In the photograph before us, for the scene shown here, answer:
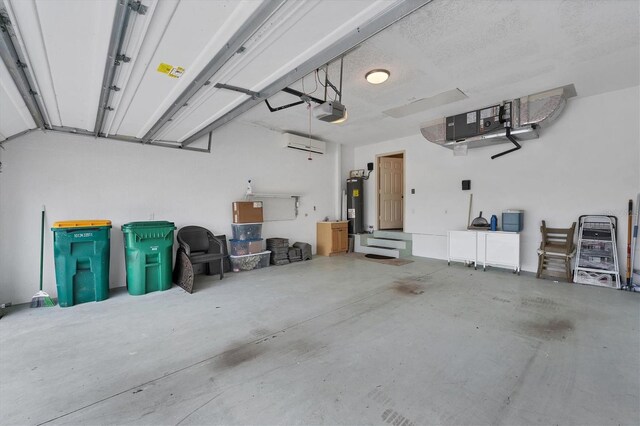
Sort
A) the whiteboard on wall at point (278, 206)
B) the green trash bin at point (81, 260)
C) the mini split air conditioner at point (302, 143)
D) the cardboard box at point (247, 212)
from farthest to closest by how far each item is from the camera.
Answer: the mini split air conditioner at point (302, 143), the whiteboard on wall at point (278, 206), the cardboard box at point (247, 212), the green trash bin at point (81, 260)

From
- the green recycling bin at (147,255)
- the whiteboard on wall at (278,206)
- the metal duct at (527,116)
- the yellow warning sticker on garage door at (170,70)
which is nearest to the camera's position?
the yellow warning sticker on garage door at (170,70)

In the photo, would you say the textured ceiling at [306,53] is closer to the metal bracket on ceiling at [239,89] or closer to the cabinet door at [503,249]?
the metal bracket on ceiling at [239,89]

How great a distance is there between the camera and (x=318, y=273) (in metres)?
4.93

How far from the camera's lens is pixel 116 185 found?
4.10 m

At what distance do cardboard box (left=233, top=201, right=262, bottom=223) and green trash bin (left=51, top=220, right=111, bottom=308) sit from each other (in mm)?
1980

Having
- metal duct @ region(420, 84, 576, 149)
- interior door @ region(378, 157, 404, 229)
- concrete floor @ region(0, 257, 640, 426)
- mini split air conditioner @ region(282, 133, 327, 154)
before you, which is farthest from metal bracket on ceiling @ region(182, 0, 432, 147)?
interior door @ region(378, 157, 404, 229)

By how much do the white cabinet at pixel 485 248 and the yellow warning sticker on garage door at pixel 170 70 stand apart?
522 centimetres

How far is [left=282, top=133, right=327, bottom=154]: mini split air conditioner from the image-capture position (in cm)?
598

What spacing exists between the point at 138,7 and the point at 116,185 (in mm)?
3469

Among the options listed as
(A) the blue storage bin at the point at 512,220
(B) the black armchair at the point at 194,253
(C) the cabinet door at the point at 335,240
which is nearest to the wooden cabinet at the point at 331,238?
(C) the cabinet door at the point at 335,240

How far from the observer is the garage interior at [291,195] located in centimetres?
165

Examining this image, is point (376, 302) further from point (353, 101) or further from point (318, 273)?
point (353, 101)

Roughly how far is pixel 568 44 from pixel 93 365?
17.5 ft

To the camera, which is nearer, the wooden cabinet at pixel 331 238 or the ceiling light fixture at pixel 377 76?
the ceiling light fixture at pixel 377 76
